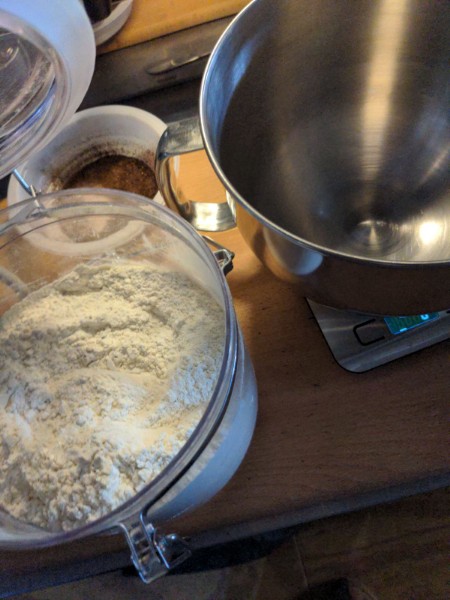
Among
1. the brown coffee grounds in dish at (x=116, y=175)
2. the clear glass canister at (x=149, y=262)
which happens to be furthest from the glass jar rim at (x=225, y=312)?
the brown coffee grounds in dish at (x=116, y=175)

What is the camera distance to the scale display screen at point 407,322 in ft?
1.47

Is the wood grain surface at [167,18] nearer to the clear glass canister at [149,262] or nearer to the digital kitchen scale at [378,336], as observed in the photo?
the clear glass canister at [149,262]

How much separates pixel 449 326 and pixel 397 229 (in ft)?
0.53

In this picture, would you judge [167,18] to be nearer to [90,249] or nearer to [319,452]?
[90,249]

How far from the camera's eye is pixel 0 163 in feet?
1.44

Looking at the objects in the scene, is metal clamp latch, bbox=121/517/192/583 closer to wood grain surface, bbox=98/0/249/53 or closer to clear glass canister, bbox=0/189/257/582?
clear glass canister, bbox=0/189/257/582

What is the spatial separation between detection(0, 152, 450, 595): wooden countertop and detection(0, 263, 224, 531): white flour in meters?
0.09

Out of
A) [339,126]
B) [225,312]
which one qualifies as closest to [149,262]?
[225,312]

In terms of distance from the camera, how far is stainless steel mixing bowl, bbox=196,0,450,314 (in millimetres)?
431

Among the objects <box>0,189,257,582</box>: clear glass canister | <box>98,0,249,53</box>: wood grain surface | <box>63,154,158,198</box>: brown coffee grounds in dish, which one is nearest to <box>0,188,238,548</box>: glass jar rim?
<box>0,189,257,582</box>: clear glass canister

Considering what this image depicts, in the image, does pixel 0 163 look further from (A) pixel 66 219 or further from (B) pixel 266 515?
(B) pixel 266 515

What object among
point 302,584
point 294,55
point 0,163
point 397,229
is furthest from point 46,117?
point 302,584

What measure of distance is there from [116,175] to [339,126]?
26cm

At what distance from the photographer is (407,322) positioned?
451 millimetres
